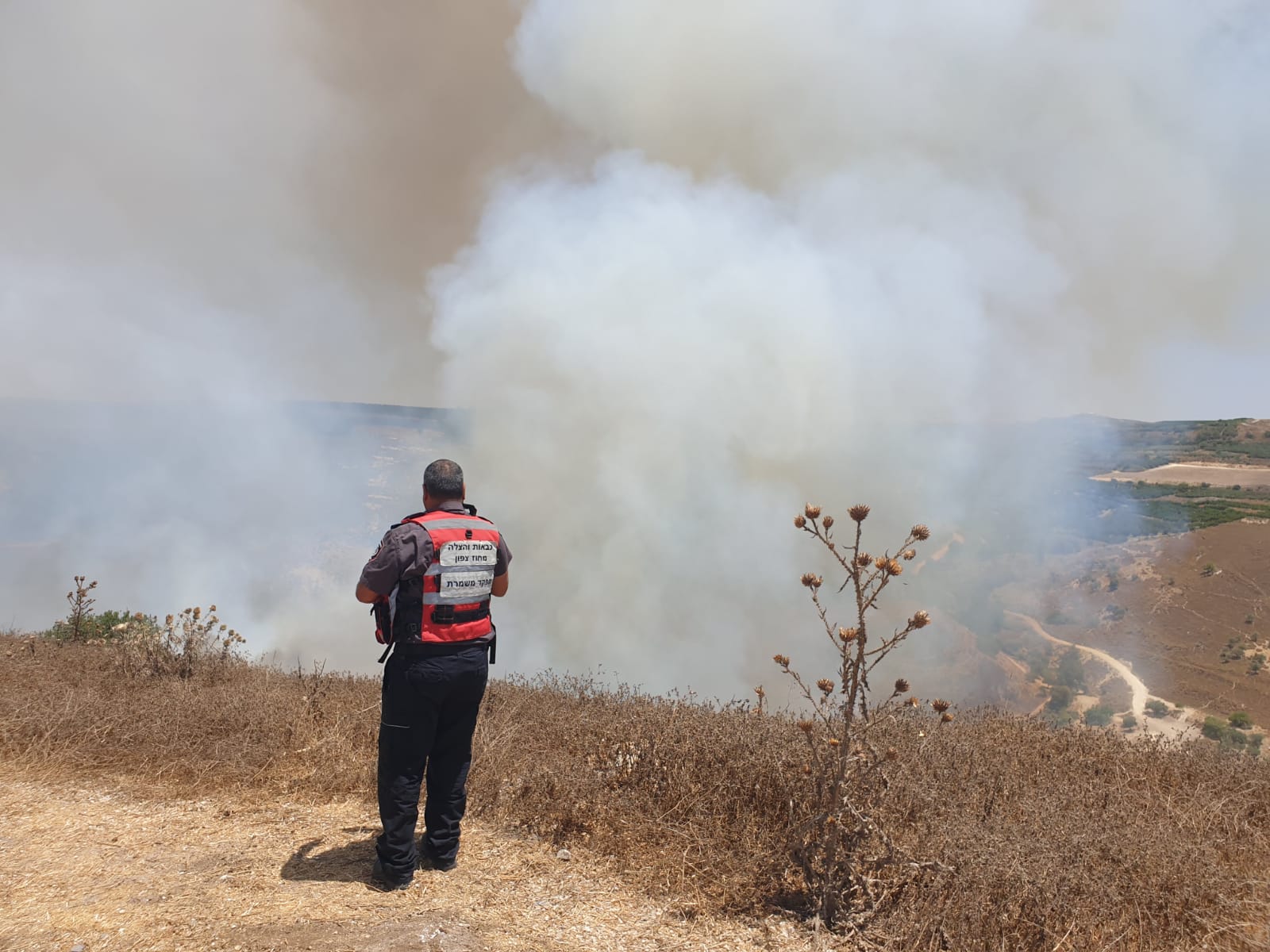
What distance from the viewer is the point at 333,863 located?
365 cm

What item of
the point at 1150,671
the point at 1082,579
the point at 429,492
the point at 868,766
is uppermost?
the point at 429,492

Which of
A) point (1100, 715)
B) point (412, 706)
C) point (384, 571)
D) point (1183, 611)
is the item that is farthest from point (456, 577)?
point (1183, 611)

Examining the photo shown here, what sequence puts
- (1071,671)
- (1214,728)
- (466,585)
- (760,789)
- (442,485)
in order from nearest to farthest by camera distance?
(466,585) → (442,485) → (760,789) → (1214,728) → (1071,671)

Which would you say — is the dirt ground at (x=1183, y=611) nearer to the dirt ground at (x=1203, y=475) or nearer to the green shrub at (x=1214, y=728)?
the green shrub at (x=1214, y=728)

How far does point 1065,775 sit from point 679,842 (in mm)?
2910

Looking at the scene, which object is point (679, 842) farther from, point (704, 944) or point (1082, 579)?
point (1082, 579)

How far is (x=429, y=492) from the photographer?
369 centimetres

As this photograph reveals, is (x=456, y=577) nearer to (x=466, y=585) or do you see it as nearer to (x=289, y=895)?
(x=466, y=585)

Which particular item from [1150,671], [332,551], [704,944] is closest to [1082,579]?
[1150,671]

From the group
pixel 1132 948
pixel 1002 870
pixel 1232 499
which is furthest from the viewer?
pixel 1232 499

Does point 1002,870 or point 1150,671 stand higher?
point 1002,870

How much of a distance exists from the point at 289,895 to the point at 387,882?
445mm

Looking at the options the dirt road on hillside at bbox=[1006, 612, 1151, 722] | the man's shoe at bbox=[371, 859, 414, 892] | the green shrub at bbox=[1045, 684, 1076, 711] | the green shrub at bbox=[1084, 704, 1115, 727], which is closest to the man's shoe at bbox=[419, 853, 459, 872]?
the man's shoe at bbox=[371, 859, 414, 892]

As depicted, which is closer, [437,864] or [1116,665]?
[437,864]
